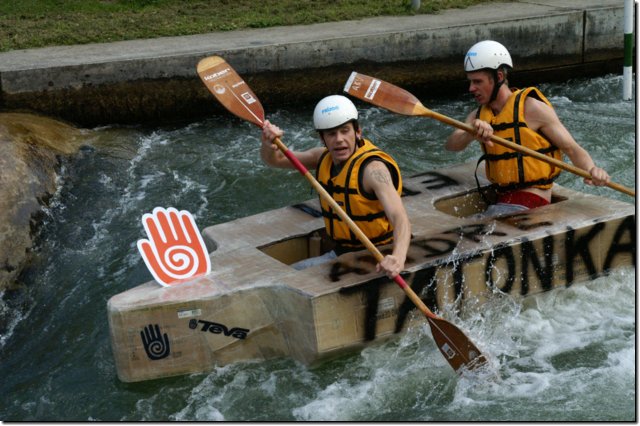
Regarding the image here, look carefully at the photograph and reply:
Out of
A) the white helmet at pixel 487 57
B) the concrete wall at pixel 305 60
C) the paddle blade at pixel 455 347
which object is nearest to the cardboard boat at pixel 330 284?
the paddle blade at pixel 455 347

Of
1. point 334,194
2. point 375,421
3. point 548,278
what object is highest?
point 334,194

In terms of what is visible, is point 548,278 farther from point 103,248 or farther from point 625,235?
point 103,248

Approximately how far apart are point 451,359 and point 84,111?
5304 millimetres

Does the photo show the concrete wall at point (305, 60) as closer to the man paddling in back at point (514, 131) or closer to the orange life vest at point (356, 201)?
the man paddling in back at point (514, 131)

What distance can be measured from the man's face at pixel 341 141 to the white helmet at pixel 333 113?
3 centimetres

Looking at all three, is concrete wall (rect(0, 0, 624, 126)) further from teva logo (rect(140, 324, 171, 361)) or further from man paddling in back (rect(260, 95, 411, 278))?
teva logo (rect(140, 324, 171, 361))

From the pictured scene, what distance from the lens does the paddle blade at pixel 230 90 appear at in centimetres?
571

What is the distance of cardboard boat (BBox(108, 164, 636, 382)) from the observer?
4770 millimetres

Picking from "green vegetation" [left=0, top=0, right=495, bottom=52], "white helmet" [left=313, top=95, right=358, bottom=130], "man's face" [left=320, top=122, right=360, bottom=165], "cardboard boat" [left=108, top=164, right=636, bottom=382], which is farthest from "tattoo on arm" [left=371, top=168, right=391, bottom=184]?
"green vegetation" [left=0, top=0, right=495, bottom=52]

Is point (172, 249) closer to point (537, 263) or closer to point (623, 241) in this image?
point (537, 263)

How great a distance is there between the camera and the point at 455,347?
4.79m

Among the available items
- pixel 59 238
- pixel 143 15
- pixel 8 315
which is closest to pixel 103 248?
pixel 59 238

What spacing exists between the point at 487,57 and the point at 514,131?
0.44 meters

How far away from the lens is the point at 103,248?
6.78 metres
